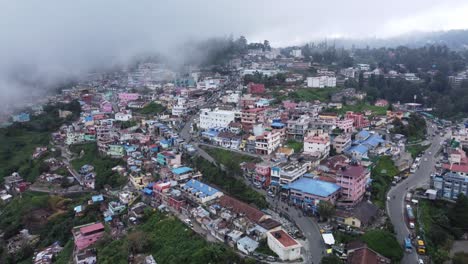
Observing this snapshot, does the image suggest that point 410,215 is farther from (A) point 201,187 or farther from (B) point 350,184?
(A) point 201,187

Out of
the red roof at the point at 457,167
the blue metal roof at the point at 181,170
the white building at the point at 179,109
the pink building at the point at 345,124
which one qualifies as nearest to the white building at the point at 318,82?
the pink building at the point at 345,124

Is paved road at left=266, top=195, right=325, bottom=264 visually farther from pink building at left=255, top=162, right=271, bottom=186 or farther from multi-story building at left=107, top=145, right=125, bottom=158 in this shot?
multi-story building at left=107, top=145, right=125, bottom=158

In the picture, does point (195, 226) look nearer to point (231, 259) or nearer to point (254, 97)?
point (231, 259)

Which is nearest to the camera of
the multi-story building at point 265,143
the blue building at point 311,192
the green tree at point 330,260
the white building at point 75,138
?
the green tree at point 330,260

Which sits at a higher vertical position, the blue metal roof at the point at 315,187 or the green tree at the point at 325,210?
the blue metal roof at the point at 315,187

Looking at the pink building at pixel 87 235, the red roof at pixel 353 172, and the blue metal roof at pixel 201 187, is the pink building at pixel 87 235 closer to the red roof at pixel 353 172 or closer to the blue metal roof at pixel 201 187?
the blue metal roof at pixel 201 187

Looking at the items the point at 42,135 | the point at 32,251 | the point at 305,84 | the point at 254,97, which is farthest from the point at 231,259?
the point at 305,84
